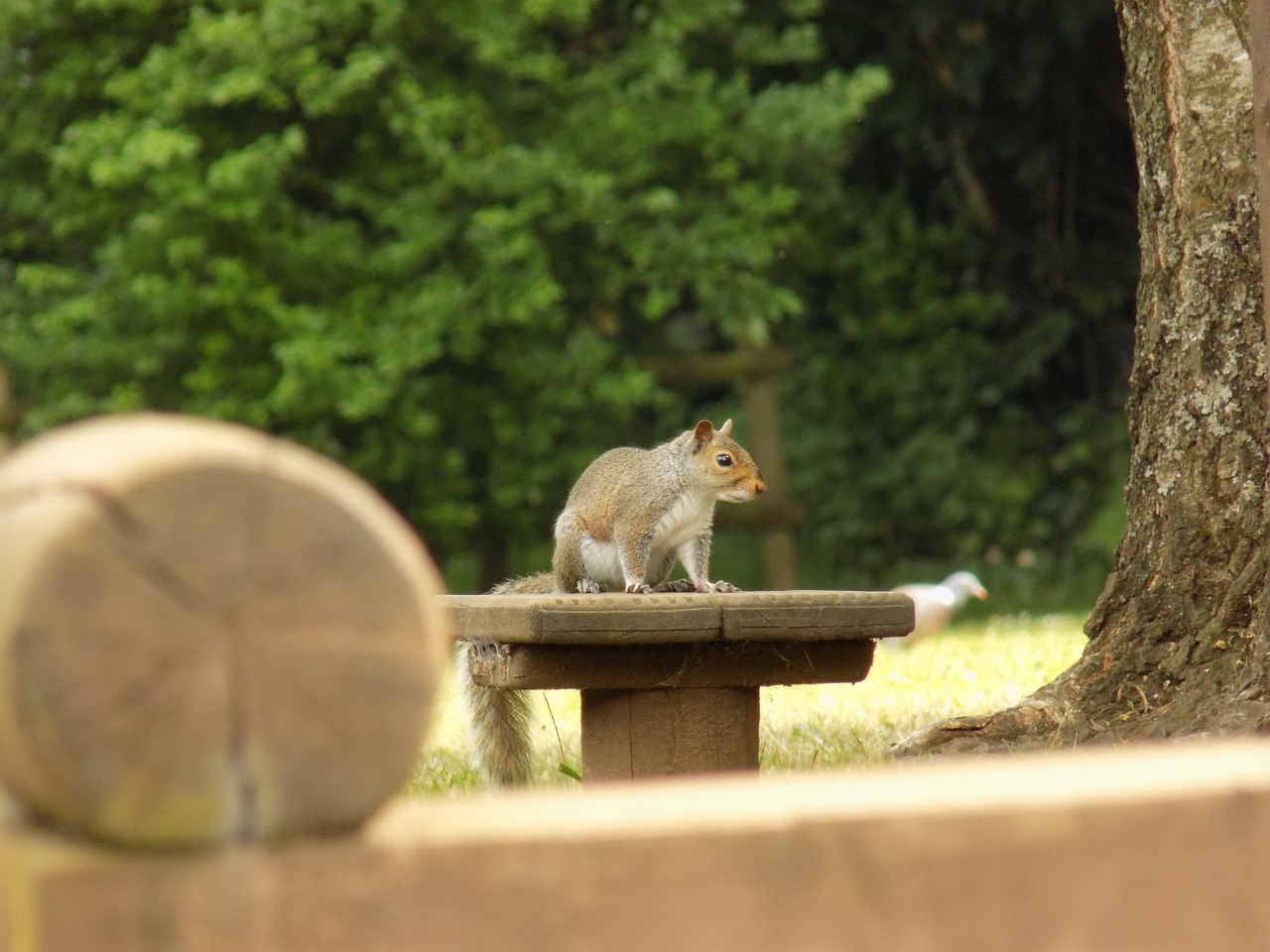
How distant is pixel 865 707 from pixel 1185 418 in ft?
5.64

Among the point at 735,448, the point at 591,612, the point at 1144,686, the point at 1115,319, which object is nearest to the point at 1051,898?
the point at 591,612

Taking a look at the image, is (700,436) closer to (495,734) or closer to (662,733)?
(495,734)

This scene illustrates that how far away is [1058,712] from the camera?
343 cm

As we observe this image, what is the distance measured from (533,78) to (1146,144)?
4990 millimetres

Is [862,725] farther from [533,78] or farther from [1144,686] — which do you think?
[533,78]

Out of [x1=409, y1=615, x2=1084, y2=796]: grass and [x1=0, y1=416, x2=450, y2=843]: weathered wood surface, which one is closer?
[x1=0, y1=416, x2=450, y2=843]: weathered wood surface

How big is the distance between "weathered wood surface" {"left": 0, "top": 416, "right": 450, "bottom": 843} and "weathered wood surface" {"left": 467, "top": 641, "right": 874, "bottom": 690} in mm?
1688

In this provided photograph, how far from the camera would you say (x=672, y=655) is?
2967 mm

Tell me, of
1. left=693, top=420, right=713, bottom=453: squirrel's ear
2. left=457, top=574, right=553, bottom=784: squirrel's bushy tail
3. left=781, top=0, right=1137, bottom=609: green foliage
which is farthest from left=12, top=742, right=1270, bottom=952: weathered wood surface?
left=781, top=0, right=1137, bottom=609: green foliage

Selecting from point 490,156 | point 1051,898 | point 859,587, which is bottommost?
point 859,587

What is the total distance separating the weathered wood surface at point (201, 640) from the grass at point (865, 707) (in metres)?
2.33

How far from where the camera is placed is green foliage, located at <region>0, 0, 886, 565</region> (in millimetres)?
7332

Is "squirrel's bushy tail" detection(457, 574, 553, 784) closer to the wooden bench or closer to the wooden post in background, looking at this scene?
the wooden bench

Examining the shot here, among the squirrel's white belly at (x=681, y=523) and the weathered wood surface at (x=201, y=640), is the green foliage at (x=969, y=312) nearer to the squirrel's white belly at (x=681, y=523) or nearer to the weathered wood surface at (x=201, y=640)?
the squirrel's white belly at (x=681, y=523)
